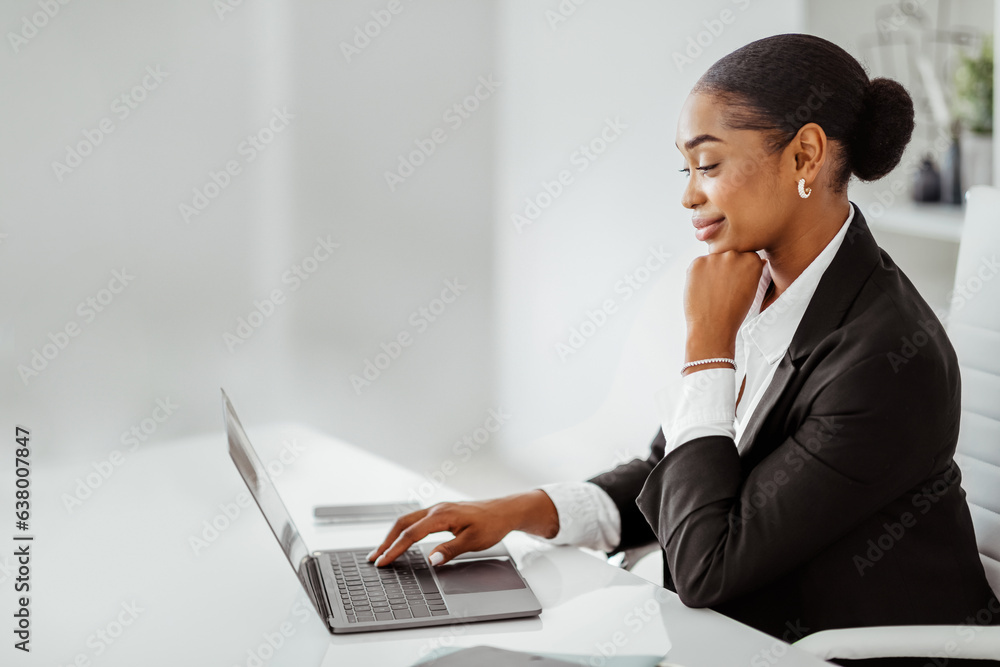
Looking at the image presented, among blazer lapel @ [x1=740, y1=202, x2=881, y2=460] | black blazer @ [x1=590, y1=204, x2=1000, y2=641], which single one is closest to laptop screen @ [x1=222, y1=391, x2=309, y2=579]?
black blazer @ [x1=590, y1=204, x2=1000, y2=641]

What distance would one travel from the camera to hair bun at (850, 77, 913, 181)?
1195 millimetres

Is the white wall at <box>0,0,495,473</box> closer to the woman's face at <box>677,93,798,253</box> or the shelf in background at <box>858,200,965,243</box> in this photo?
the shelf in background at <box>858,200,965,243</box>

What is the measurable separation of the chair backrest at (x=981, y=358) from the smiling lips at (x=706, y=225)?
0.40 m

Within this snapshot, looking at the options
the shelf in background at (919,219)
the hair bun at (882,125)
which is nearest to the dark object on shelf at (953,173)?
the shelf in background at (919,219)

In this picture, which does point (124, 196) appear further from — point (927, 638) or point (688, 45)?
point (927, 638)

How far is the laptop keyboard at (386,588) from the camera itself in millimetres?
1067

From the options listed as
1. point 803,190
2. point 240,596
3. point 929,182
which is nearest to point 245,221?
point 929,182

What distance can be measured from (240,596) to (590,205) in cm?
226

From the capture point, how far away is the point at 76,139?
3.12 metres

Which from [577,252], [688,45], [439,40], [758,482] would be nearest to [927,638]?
[758,482]

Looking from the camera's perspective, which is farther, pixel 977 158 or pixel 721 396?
pixel 977 158

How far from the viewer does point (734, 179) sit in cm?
120

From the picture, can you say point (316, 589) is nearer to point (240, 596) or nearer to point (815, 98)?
point (240, 596)

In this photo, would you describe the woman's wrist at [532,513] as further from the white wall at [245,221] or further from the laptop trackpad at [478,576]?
the white wall at [245,221]
